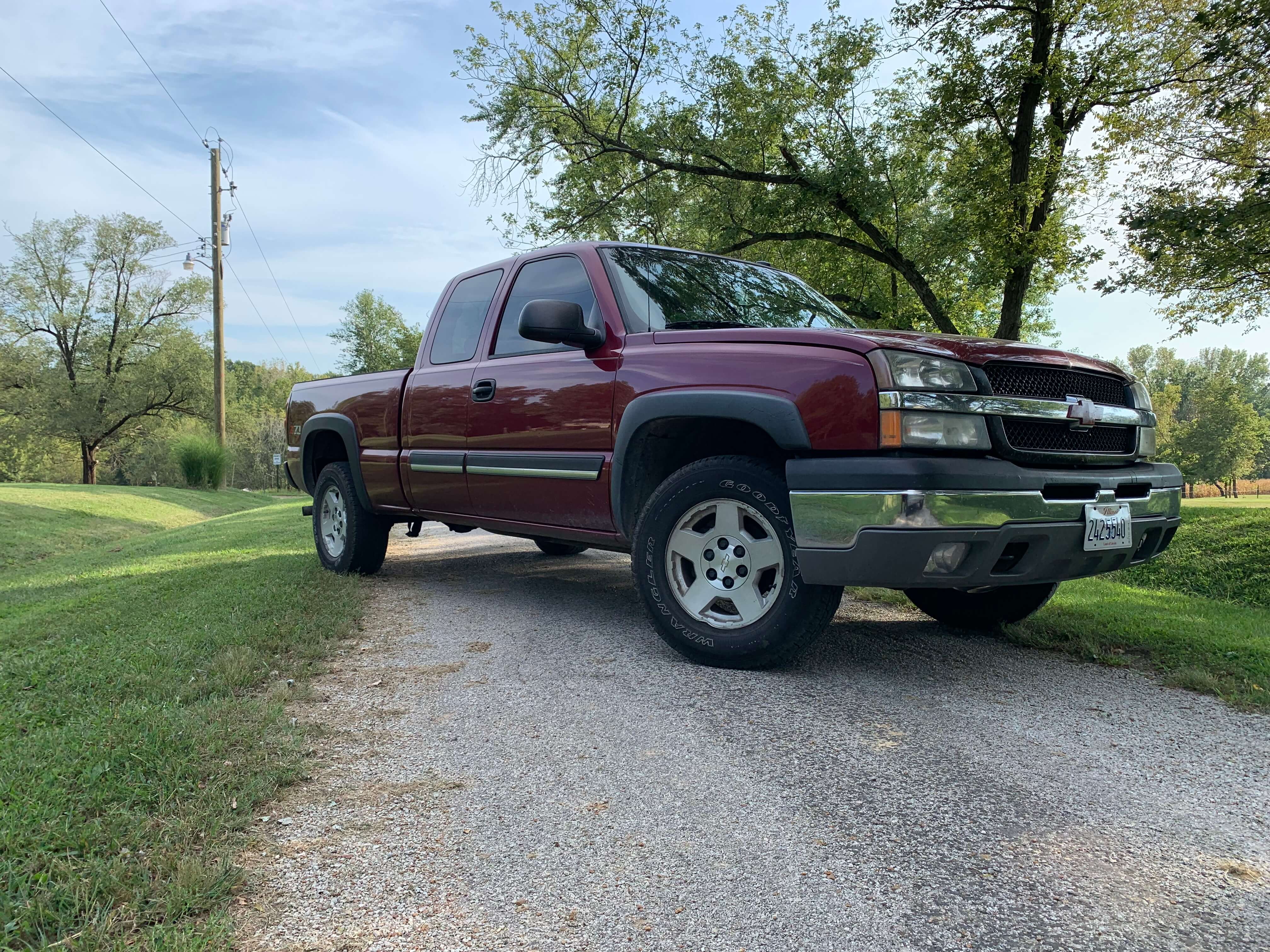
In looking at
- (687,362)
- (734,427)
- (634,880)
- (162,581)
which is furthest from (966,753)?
(162,581)

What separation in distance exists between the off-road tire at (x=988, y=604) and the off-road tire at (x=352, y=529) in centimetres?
412

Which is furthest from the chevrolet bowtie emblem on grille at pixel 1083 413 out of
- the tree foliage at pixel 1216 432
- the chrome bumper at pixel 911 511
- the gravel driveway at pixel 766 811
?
the tree foliage at pixel 1216 432

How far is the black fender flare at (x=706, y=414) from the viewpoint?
137 inches

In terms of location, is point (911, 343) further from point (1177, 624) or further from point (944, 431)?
point (1177, 624)

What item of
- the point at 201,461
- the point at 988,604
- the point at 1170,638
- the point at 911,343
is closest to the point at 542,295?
the point at 911,343

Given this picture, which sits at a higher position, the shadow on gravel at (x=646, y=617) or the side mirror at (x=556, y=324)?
the side mirror at (x=556, y=324)

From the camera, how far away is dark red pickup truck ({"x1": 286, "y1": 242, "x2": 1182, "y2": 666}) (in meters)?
3.28

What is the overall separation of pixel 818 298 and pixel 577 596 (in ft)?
8.44

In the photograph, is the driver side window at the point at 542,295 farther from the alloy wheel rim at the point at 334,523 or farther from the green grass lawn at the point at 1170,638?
the green grass lawn at the point at 1170,638

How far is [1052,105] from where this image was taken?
1216 cm

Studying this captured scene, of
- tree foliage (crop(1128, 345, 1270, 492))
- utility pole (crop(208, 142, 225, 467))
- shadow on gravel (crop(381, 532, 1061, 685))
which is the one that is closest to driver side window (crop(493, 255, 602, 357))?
shadow on gravel (crop(381, 532, 1061, 685))

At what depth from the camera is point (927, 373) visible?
11.0ft

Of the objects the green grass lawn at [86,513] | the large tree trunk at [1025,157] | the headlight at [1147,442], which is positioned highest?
the large tree trunk at [1025,157]

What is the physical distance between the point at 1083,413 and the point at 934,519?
1.05 meters
